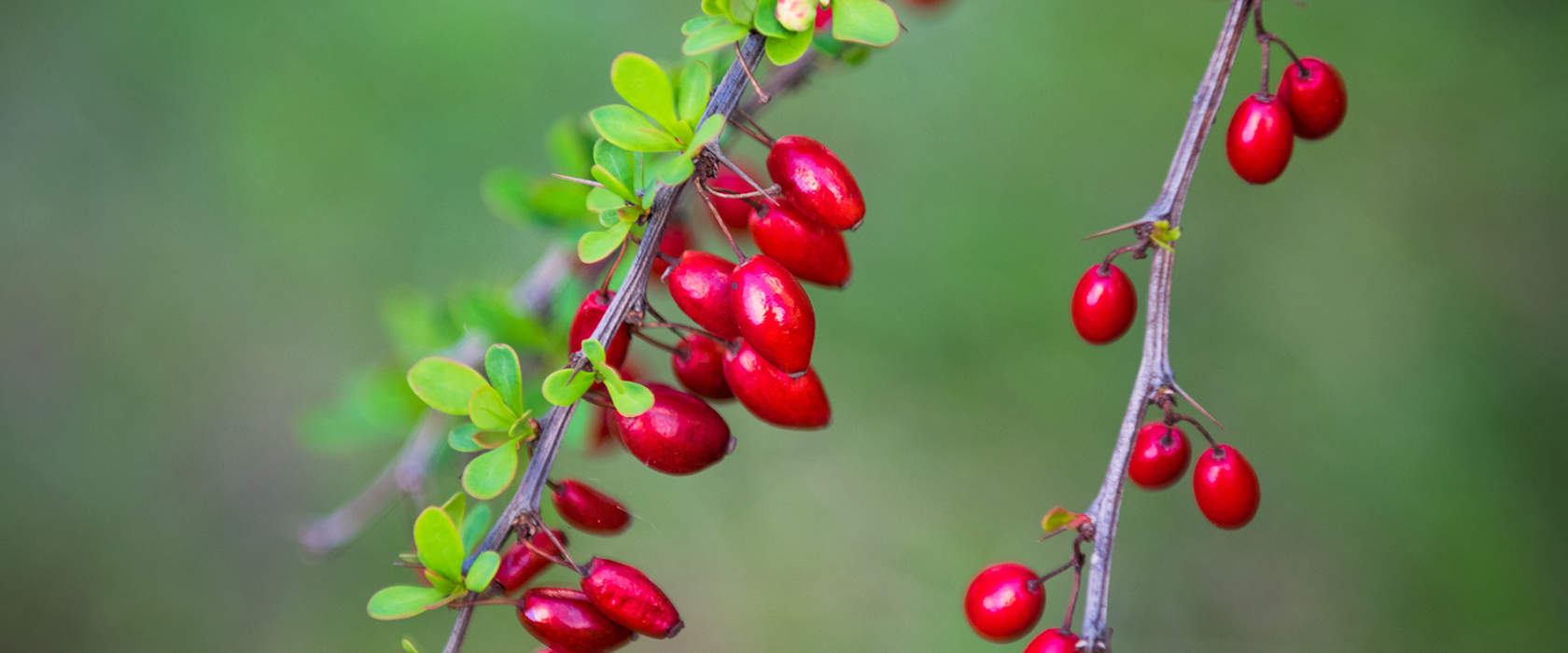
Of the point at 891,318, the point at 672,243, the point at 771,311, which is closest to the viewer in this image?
the point at 771,311

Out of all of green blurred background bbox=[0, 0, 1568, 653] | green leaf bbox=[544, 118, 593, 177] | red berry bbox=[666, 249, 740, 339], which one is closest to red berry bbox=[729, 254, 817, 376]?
red berry bbox=[666, 249, 740, 339]

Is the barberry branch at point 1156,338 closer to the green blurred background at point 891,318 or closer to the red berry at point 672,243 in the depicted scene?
the red berry at point 672,243

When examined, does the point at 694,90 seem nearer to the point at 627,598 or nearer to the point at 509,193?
the point at 627,598

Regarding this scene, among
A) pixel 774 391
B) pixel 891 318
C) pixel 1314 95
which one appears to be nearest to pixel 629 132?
pixel 774 391

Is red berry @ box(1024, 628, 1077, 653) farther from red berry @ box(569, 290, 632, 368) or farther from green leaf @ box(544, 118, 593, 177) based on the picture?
green leaf @ box(544, 118, 593, 177)

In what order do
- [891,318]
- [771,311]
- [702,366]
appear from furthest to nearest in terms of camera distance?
[891,318] < [702,366] < [771,311]

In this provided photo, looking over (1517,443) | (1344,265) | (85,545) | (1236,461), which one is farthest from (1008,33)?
(85,545)

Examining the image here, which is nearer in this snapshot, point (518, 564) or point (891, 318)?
point (518, 564)
